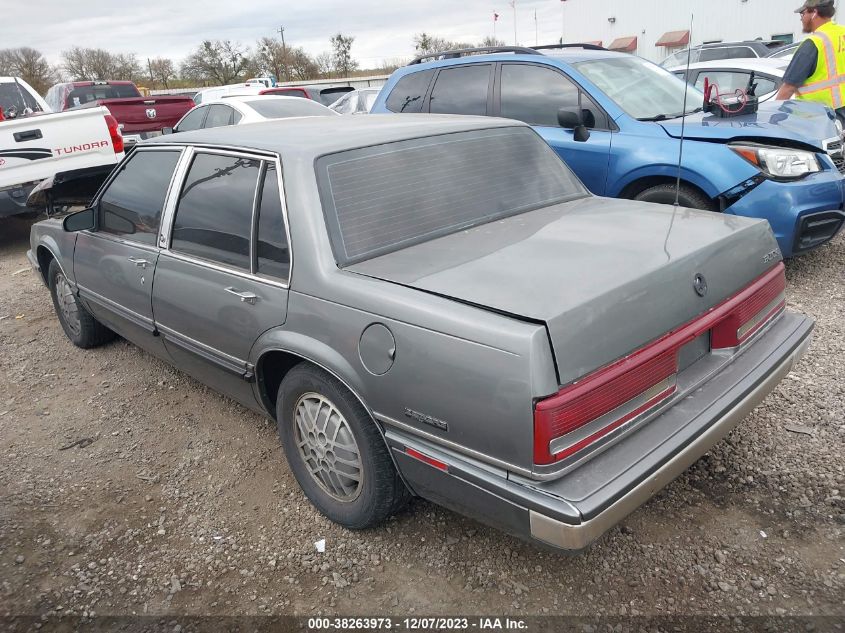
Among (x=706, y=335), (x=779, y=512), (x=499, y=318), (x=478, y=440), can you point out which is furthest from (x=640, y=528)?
(x=499, y=318)

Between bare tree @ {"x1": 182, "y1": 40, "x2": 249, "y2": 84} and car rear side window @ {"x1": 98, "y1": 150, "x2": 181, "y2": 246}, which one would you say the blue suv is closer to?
car rear side window @ {"x1": 98, "y1": 150, "x2": 181, "y2": 246}

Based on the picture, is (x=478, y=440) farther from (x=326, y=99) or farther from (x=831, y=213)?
(x=326, y=99)

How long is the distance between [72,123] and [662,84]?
22.1 feet

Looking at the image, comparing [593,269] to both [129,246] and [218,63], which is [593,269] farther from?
[218,63]

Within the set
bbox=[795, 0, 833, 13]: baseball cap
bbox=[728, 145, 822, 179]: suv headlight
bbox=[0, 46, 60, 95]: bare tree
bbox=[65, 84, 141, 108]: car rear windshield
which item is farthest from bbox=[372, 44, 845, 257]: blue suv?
bbox=[0, 46, 60, 95]: bare tree

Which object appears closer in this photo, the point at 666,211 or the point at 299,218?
the point at 299,218

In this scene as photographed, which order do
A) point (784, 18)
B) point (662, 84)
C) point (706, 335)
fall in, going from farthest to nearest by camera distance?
point (784, 18) < point (662, 84) < point (706, 335)

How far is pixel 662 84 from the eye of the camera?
5746 millimetres

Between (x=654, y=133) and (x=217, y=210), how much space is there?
340 cm

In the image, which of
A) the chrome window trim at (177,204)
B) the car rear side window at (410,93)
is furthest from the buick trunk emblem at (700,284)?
the car rear side window at (410,93)

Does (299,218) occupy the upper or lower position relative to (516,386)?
upper

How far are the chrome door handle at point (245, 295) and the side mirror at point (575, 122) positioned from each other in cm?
323

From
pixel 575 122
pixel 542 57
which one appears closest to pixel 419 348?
pixel 575 122

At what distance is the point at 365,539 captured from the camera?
2.78 meters
